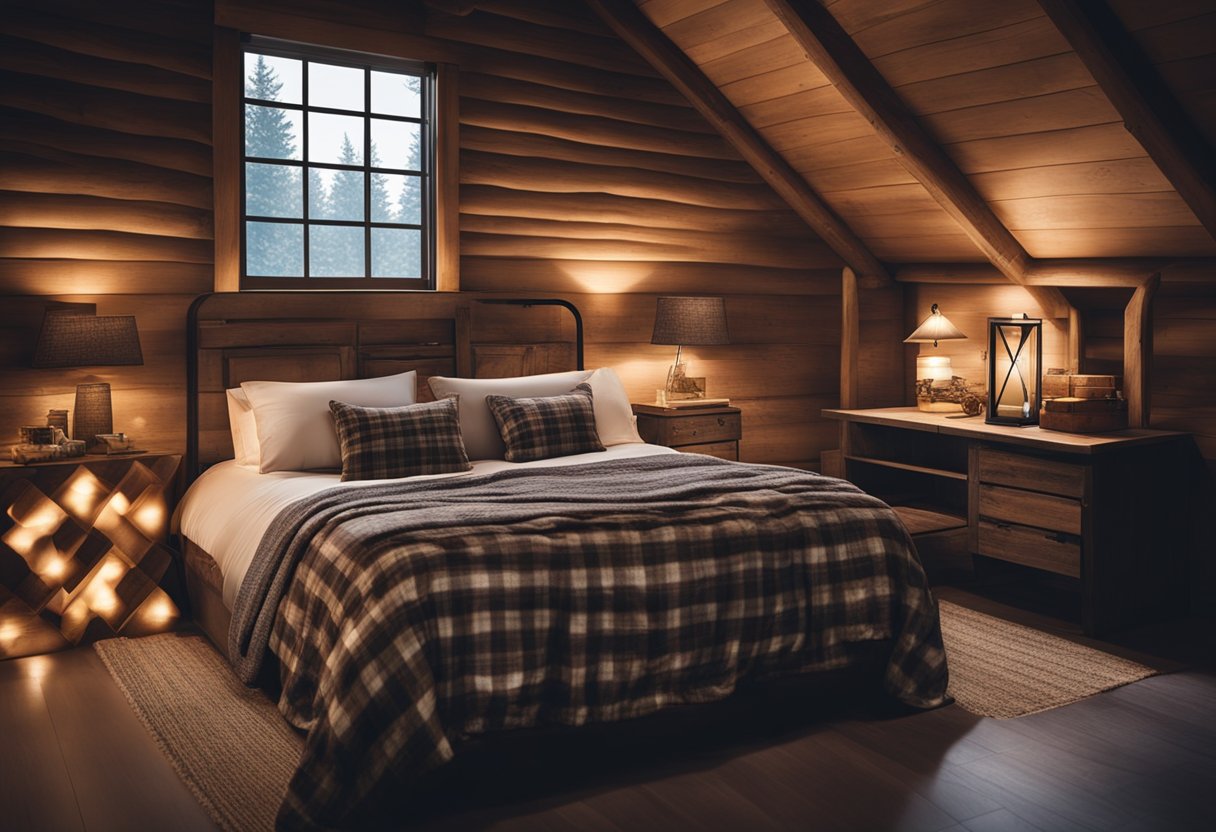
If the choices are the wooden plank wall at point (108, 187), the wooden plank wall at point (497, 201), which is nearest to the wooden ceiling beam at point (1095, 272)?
the wooden plank wall at point (497, 201)

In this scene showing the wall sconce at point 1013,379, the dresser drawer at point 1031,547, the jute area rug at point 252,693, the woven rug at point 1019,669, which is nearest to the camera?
the jute area rug at point 252,693

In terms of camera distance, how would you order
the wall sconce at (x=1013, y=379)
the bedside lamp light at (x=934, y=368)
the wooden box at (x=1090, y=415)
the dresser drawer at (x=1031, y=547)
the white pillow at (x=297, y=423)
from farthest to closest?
the bedside lamp light at (x=934, y=368) → the wall sconce at (x=1013, y=379) → the wooden box at (x=1090, y=415) → the dresser drawer at (x=1031, y=547) → the white pillow at (x=297, y=423)

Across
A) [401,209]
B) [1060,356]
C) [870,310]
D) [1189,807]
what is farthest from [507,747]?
[870,310]

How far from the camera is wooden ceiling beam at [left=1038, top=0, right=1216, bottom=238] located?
11.6 ft

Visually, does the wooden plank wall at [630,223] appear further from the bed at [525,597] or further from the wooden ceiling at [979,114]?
the bed at [525,597]

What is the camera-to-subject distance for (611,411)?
480 cm

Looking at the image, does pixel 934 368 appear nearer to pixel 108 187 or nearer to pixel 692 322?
pixel 692 322

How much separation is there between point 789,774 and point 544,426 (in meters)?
1.94

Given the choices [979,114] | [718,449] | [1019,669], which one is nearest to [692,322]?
[718,449]

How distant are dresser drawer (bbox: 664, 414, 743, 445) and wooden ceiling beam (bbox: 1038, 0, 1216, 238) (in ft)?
7.45

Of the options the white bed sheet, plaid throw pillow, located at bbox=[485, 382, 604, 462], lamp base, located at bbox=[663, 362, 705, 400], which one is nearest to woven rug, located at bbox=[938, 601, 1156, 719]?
the white bed sheet

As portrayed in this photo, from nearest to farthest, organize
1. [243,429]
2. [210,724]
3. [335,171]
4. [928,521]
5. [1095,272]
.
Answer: [210,724] < [243,429] < [1095,272] < [335,171] < [928,521]

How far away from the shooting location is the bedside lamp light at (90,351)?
3980 mm

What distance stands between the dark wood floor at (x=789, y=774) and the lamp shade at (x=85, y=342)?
1.21m
